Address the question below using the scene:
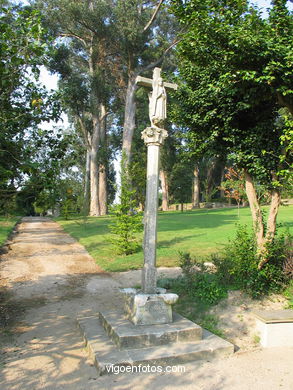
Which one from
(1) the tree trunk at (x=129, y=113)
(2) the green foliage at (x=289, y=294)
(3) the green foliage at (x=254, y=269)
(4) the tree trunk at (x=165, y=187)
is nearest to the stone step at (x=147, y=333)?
(3) the green foliage at (x=254, y=269)

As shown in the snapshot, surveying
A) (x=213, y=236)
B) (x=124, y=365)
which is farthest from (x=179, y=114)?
(x=213, y=236)

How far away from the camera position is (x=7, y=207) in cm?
572

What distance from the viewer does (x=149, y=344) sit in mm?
4512

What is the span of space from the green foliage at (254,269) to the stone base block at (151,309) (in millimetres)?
2095

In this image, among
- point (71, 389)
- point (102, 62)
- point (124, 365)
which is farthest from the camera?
point (102, 62)

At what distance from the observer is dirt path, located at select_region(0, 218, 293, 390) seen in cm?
381

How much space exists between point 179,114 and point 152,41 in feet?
66.5

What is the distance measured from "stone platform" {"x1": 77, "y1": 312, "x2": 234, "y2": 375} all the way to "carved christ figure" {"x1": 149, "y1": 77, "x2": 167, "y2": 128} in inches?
129

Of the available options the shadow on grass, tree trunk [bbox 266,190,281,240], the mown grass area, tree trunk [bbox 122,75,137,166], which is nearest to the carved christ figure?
tree trunk [bbox 266,190,281,240]

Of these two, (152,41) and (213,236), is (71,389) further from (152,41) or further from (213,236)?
(152,41)

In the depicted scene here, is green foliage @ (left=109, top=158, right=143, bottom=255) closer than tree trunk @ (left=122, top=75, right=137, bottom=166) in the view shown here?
Yes

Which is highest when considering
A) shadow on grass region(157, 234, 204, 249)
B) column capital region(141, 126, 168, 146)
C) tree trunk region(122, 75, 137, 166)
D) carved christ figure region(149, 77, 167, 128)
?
tree trunk region(122, 75, 137, 166)

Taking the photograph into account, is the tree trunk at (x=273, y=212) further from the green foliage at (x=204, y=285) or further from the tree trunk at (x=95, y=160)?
the tree trunk at (x=95, y=160)

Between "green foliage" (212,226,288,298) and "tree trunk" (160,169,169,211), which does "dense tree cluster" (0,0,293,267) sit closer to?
"green foliage" (212,226,288,298)
